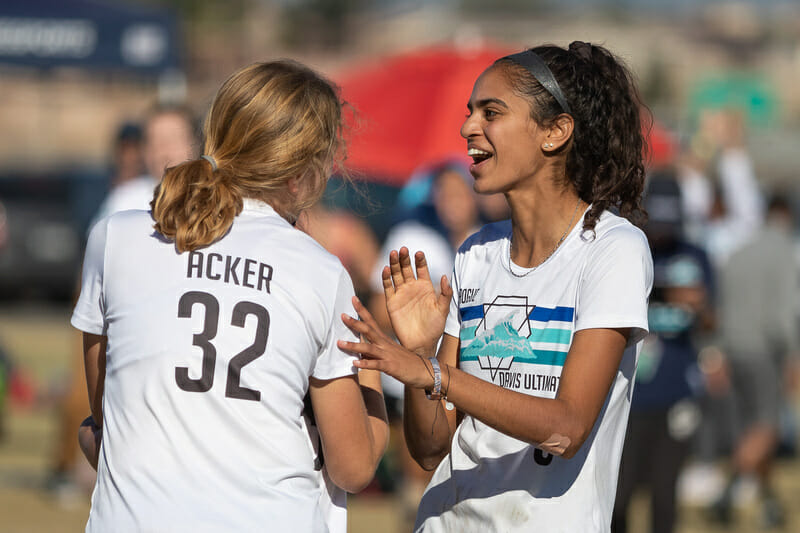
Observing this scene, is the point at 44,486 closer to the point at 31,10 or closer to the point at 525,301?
the point at 31,10

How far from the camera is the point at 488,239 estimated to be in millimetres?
2879

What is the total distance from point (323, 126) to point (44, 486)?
6237 millimetres

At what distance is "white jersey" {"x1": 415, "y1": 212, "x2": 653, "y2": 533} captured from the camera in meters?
2.49

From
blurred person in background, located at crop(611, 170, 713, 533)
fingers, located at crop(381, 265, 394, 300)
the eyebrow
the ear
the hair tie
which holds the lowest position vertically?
blurred person in background, located at crop(611, 170, 713, 533)

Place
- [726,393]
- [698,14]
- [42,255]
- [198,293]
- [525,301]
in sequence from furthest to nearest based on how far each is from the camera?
[698,14]
[42,255]
[726,393]
[525,301]
[198,293]

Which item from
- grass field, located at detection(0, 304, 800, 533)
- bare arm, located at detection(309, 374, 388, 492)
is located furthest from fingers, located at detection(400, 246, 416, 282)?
grass field, located at detection(0, 304, 800, 533)

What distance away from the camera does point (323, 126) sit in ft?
8.18

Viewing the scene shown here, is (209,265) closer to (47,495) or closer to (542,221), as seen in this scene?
(542,221)

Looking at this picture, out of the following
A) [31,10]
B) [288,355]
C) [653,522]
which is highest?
[31,10]

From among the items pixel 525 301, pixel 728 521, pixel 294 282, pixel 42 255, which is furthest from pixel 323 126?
pixel 42 255

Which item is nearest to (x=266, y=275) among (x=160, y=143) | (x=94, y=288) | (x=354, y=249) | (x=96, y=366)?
(x=94, y=288)

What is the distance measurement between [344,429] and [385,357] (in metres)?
0.21

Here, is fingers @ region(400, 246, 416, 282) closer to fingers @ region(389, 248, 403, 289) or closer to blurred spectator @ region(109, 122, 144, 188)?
fingers @ region(389, 248, 403, 289)

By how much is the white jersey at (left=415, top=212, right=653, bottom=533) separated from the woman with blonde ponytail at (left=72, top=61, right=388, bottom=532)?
33 centimetres
